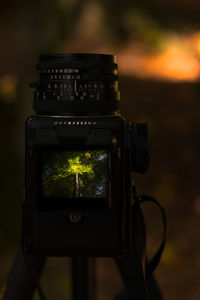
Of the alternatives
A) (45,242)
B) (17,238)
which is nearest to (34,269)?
(45,242)

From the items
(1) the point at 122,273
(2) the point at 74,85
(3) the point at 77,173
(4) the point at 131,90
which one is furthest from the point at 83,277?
(4) the point at 131,90

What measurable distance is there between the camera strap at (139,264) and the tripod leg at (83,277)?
118 millimetres

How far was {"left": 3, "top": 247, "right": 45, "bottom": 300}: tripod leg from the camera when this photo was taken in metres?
1.76

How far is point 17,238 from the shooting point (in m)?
4.13

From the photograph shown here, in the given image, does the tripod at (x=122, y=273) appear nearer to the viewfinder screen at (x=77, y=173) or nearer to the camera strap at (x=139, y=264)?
the camera strap at (x=139, y=264)

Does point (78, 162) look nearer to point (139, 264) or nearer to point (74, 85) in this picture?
point (74, 85)

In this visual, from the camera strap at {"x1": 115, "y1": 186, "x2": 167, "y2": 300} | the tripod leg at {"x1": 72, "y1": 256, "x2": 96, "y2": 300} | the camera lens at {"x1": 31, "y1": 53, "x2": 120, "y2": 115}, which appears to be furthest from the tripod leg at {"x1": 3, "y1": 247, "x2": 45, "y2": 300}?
the camera lens at {"x1": 31, "y1": 53, "x2": 120, "y2": 115}

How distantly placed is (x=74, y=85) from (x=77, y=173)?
0.83 feet

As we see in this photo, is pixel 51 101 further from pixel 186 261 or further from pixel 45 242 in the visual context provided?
pixel 186 261

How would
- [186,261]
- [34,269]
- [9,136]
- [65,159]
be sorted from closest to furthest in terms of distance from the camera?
[65,159], [34,269], [186,261], [9,136]

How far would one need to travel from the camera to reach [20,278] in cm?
177

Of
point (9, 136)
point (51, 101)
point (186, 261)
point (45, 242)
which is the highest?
point (9, 136)

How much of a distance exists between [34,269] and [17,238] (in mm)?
2417

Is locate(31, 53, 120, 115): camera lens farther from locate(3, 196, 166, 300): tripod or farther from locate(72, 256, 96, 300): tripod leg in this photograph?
locate(72, 256, 96, 300): tripod leg
